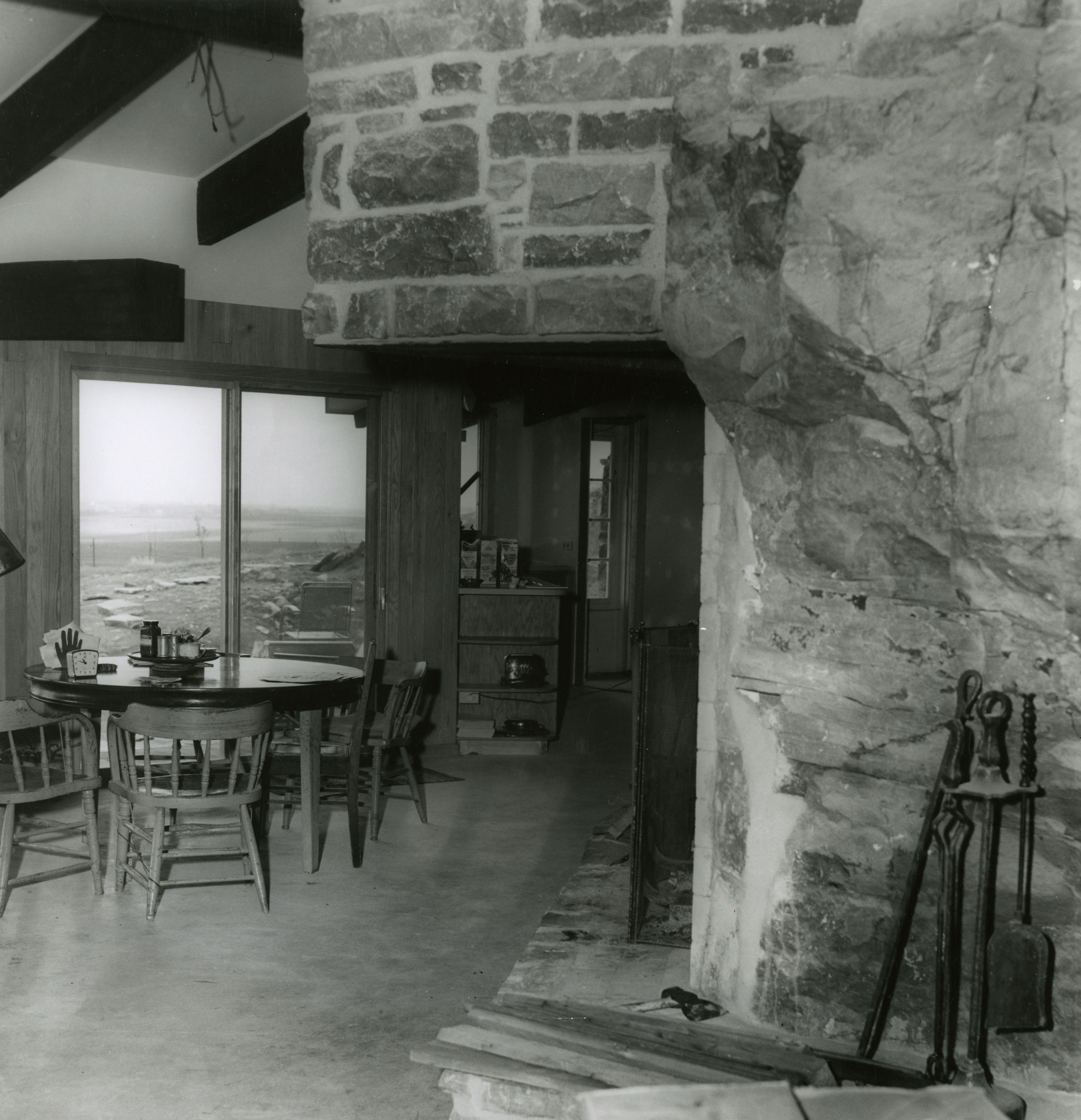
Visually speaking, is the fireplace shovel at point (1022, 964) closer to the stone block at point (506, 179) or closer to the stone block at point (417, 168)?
the stone block at point (506, 179)

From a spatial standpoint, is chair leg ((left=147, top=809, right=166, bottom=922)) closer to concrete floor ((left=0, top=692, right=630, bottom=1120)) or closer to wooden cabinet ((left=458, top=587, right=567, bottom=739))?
concrete floor ((left=0, top=692, right=630, bottom=1120))

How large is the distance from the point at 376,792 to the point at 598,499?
17.9ft

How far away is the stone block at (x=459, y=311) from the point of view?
298 centimetres

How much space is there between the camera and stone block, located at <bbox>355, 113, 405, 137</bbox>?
3.03m

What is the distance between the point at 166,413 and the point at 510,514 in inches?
160

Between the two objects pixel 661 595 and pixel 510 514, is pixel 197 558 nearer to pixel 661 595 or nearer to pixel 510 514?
pixel 510 514

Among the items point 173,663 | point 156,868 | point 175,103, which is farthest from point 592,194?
point 175,103

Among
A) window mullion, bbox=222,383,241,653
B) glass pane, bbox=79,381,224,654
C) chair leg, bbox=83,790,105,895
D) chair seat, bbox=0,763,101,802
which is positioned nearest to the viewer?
chair seat, bbox=0,763,101,802

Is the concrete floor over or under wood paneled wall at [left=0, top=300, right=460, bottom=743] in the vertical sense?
under

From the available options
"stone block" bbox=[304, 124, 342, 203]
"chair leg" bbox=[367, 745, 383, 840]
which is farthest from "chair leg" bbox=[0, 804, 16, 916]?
"stone block" bbox=[304, 124, 342, 203]

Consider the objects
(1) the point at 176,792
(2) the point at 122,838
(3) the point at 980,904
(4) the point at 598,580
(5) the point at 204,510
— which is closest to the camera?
(3) the point at 980,904

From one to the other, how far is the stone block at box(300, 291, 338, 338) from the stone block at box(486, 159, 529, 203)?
52 centimetres

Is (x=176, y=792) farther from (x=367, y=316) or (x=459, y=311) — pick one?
(x=459, y=311)

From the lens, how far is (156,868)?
4168 mm
